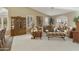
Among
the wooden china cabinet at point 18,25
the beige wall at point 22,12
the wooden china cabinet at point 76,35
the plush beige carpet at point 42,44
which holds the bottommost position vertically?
the plush beige carpet at point 42,44

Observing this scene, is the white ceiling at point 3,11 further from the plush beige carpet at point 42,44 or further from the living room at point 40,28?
the plush beige carpet at point 42,44

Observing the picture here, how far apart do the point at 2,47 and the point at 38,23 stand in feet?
2.66

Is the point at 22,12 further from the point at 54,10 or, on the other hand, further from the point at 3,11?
the point at 54,10

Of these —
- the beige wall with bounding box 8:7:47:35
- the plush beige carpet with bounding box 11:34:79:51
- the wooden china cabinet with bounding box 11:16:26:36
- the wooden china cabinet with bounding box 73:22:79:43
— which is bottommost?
the plush beige carpet with bounding box 11:34:79:51

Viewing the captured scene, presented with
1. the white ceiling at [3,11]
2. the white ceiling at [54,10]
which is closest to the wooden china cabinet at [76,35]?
the white ceiling at [54,10]

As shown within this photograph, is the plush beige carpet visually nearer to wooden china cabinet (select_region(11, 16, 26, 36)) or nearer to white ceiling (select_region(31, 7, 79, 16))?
wooden china cabinet (select_region(11, 16, 26, 36))

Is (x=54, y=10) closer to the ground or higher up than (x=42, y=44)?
higher up

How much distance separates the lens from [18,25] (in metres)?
2.50

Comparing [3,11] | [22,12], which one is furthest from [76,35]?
[3,11]

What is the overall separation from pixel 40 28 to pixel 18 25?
1.39 ft

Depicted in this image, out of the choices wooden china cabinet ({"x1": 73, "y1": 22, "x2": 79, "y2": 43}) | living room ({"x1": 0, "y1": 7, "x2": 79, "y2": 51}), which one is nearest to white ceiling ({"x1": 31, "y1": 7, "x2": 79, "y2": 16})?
living room ({"x1": 0, "y1": 7, "x2": 79, "y2": 51})

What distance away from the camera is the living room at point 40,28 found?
97.0 inches

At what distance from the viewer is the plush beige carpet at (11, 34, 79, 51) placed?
2.48 m
